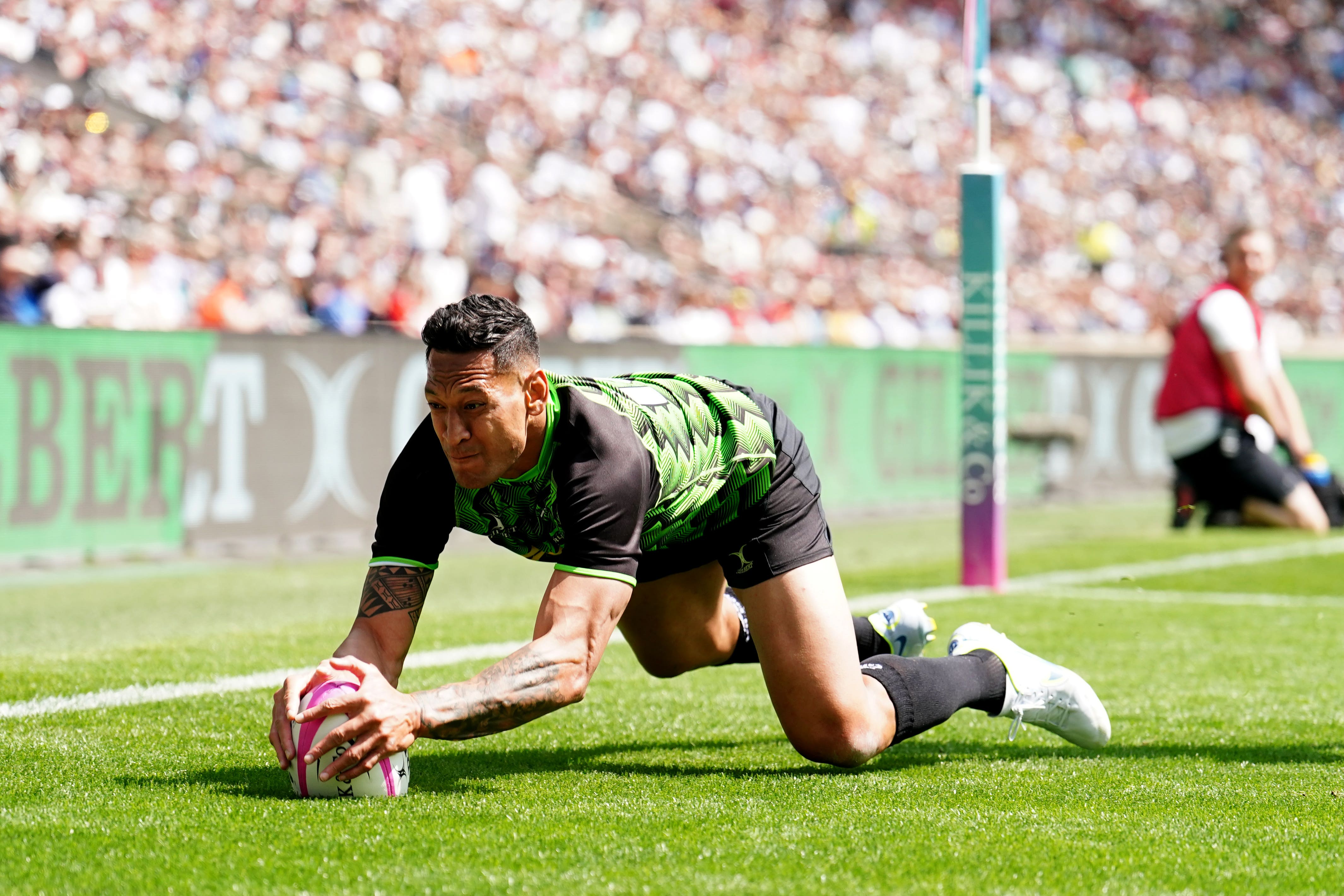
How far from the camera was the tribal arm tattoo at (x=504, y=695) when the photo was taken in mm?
3971

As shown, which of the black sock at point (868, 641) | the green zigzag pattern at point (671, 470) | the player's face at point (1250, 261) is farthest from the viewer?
the player's face at point (1250, 261)

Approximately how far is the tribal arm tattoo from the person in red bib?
29.4 ft

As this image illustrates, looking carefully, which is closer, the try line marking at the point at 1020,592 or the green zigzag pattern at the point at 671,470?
the green zigzag pattern at the point at 671,470

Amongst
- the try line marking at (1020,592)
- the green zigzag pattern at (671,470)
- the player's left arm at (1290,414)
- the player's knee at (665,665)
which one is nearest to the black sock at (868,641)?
the player's knee at (665,665)

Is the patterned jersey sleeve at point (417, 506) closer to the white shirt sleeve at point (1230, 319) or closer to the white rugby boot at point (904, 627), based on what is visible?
the white rugby boot at point (904, 627)

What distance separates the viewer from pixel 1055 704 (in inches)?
200

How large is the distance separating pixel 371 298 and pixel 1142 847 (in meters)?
12.6

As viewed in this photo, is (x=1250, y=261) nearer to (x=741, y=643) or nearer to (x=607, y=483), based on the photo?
(x=741, y=643)

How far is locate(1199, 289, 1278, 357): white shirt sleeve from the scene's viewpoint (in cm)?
1187

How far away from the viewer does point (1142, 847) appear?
3850mm

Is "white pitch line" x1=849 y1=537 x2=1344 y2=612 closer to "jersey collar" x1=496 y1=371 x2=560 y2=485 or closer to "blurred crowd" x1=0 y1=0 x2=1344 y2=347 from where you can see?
"jersey collar" x1=496 y1=371 x2=560 y2=485

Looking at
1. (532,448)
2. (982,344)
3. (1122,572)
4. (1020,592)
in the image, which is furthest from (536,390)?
(1122,572)

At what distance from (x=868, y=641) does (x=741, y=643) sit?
51 cm

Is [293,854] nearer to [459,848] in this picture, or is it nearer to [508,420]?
[459,848]
